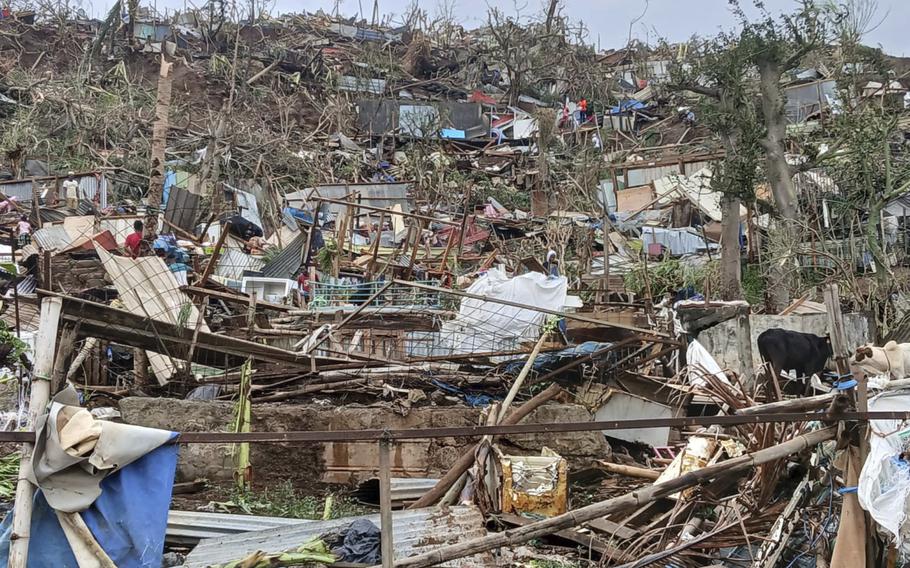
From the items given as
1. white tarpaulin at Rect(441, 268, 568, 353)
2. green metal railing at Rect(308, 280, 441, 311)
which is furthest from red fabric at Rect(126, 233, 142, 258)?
white tarpaulin at Rect(441, 268, 568, 353)

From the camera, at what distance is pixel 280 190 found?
20297 millimetres

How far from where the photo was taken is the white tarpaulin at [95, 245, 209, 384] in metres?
8.32

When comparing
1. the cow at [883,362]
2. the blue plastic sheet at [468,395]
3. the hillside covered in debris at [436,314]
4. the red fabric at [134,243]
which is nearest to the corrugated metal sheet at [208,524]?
the hillside covered in debris at [436,314]

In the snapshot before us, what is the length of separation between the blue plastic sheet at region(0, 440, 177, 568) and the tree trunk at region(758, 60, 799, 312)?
480 inches

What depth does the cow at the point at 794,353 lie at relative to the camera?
843 cm

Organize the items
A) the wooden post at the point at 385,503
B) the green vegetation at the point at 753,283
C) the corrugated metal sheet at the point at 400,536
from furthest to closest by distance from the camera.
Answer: the green vegetation at the point at 753,283, the corrugated metal sheet at the point at 400,536, the wooden post at the point at 385,503

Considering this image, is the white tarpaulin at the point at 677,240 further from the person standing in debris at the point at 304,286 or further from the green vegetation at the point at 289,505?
the green vegetation at the point at 289,505

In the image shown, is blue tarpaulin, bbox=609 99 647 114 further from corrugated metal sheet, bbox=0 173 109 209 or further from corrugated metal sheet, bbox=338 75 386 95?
corrugated metal sheet, bbox=0 173 109 209

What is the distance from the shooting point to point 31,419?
3346 mm

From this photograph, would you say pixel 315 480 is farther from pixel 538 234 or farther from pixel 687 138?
pixel 687 138

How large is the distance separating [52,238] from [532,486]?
10.0 m

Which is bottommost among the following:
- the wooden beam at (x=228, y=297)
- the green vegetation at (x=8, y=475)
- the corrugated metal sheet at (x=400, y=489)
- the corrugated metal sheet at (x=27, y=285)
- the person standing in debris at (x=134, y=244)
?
the corrugated metal sheet at (x=400, y=489)

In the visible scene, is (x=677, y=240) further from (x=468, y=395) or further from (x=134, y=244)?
(x=134, y=244)

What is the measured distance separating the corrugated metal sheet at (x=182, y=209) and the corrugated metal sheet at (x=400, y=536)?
36.7ft
